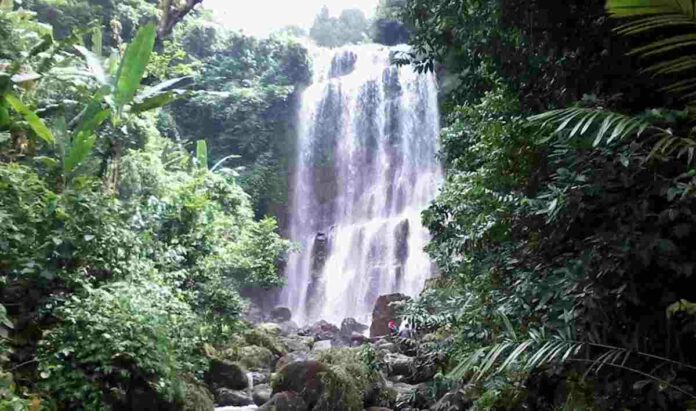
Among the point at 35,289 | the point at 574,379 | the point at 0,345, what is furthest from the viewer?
the point at 35,289

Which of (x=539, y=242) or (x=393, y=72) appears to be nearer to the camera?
(x=539, y=242)

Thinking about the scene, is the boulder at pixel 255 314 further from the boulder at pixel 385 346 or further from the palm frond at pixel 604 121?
the palm frond at pixel 604 121

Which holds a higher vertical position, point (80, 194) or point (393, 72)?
point (393, 72)

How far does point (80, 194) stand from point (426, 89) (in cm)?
1401

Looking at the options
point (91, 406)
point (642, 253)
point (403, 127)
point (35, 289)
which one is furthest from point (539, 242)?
point (403, 127)

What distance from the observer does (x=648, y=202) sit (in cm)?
212

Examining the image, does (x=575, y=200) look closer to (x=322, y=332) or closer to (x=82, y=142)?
(x=82, y=142)

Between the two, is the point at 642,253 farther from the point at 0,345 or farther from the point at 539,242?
the point at 0,345

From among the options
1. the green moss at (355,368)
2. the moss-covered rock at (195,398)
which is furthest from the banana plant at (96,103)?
the green moss at (355,368)

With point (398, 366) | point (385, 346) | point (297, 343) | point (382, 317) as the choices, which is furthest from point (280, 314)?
point (398, 366)

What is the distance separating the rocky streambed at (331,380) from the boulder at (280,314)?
18.3ft

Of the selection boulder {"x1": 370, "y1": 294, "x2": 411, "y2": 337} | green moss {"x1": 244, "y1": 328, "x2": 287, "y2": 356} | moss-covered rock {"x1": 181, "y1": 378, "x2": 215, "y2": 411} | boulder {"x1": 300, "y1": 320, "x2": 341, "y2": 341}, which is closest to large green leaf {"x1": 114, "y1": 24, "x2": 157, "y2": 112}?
moss-covered rock {"x1": 181, "y1": 378, "x2": 215, "y2": 411}

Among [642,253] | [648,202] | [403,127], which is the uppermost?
[403,127]

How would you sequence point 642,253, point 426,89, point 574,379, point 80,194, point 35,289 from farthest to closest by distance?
point 426,89, point 80,194, point 35,289, point 574,379, point 642,253
